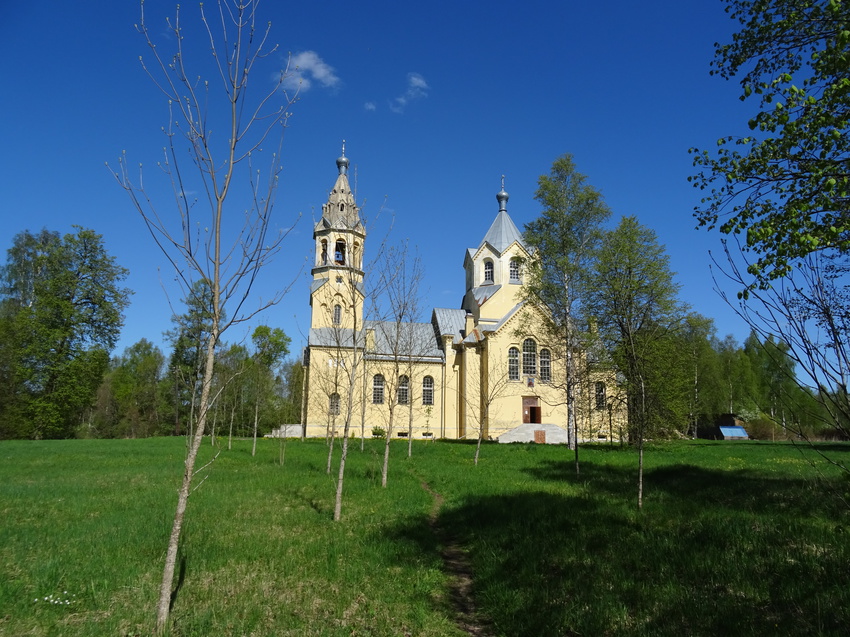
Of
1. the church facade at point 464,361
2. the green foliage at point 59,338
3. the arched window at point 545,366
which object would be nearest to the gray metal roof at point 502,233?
the church facade at point 464,361

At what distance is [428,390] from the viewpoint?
38562 millimetres

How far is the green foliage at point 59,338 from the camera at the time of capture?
113 feet

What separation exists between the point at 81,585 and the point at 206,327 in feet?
11.2

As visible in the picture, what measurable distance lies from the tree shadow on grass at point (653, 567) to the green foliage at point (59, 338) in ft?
114

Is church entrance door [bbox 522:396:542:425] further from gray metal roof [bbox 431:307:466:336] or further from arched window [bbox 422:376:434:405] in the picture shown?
gray metal roof [bbox 431:307:466:336]

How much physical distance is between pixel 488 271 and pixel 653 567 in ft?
113

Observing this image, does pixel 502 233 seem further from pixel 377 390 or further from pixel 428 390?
pixel 377 390

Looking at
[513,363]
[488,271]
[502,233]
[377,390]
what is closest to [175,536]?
[513,363]

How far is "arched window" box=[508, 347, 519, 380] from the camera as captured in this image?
35.7 metres

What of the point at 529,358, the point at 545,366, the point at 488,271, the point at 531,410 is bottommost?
the point at 531,410

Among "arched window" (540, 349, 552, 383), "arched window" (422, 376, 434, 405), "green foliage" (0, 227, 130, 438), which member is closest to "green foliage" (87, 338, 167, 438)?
"green foliage" (0, 227, 130, 438)

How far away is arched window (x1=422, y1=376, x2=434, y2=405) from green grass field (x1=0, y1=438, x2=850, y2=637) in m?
25.3

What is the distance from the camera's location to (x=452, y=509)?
1110 cm

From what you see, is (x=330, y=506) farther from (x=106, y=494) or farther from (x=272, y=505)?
(x=106, y=494)
